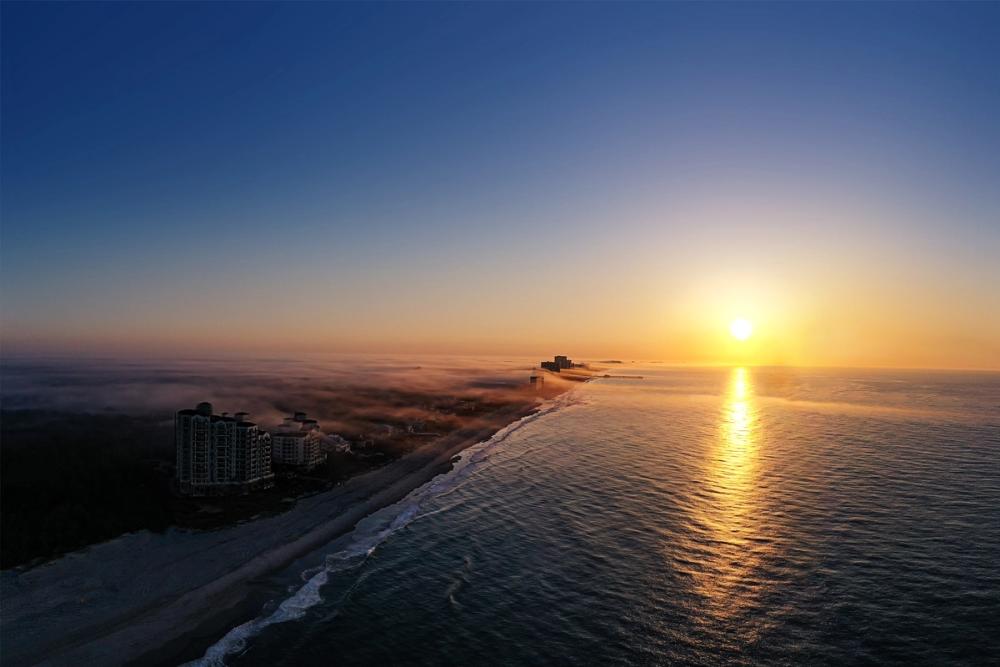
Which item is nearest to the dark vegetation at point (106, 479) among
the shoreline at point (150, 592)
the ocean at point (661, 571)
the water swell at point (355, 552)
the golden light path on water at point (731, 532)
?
the shoreline at point (150, 592)

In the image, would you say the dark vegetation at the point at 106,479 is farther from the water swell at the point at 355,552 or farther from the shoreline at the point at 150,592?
the water swell at the point at 355,552

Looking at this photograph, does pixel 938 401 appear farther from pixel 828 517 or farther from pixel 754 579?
pixel 754 579

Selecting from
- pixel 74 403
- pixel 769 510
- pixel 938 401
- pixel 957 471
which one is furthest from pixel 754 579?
pixel 938 401

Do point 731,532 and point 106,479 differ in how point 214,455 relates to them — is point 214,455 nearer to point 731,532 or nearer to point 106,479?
point 106,479

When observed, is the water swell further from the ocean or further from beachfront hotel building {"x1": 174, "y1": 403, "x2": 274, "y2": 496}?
beachfront hotel building {"x1": 174, "y1": 403, "x2": 274, "y2": 496}

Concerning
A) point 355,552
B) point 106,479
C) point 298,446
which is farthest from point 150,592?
point 298,446

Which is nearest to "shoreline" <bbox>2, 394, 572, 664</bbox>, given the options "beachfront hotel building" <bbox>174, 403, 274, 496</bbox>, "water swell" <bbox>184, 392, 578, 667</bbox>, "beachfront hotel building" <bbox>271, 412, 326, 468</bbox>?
"water swell" <bbox>184, 392, 578, 667</bbox>
